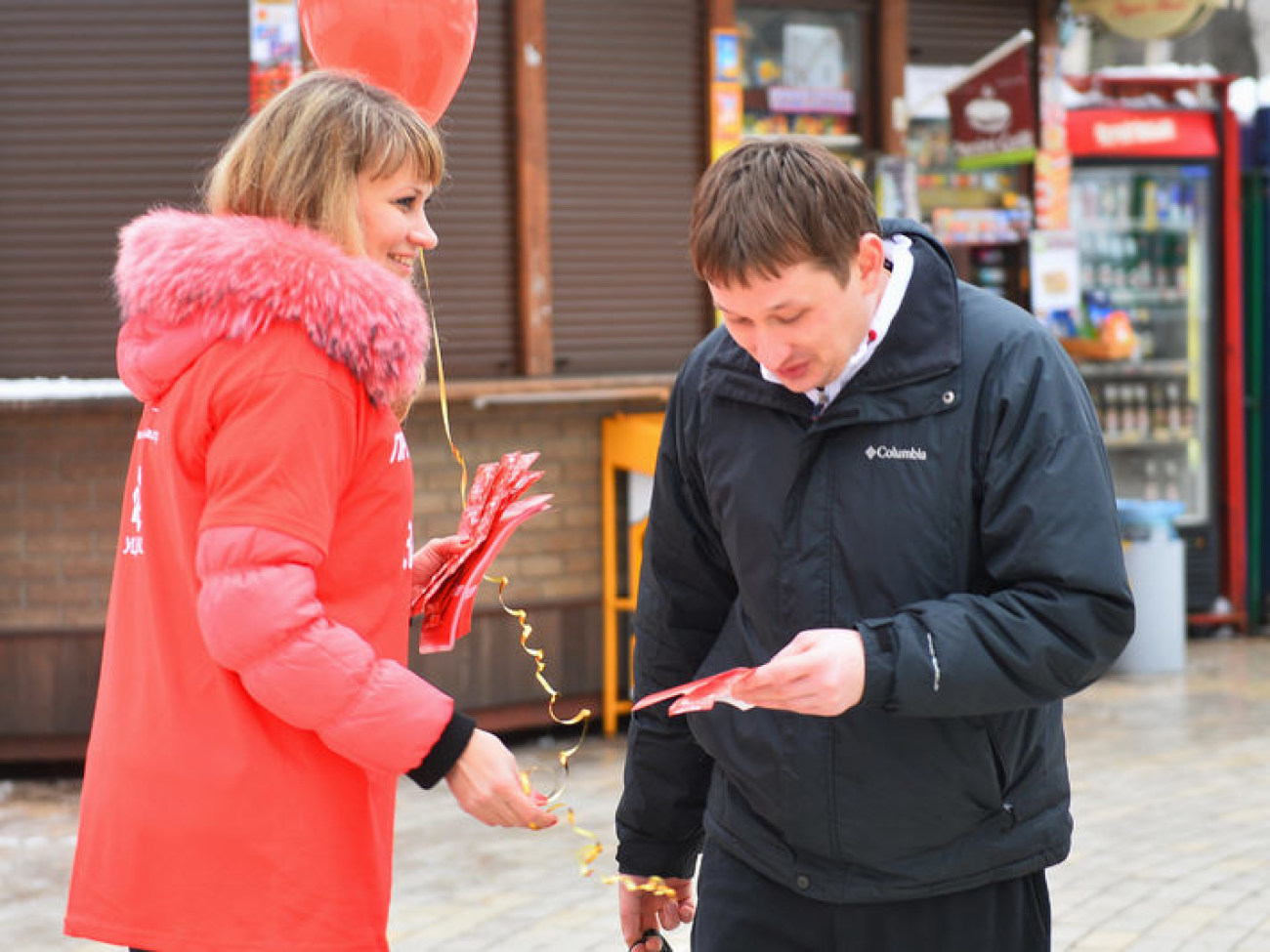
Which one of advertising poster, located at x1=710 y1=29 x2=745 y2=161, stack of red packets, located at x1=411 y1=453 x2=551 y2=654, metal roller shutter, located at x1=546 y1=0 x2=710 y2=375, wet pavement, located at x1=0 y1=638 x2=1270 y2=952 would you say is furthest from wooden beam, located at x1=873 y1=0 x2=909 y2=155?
stack of red packets, located at x1=411 y1=453 x2=551 y2=654

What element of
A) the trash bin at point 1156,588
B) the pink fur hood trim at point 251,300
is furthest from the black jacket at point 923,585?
the trash bin at point 1156,588

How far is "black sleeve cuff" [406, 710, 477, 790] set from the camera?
237cm

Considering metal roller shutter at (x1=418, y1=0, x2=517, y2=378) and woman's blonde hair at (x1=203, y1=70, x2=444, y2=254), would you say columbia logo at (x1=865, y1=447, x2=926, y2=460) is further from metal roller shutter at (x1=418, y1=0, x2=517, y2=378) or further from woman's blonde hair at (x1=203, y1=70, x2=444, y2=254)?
metal roller shutter at (x1=418, y1=0, x2=517, y2=378)

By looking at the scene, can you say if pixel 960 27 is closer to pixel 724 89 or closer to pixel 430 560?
pixel 724 89

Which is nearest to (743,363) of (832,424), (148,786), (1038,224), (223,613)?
(832,424)

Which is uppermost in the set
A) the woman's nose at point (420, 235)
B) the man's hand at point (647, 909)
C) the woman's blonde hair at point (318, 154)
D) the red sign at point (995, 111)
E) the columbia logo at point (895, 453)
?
the red sign at point (995, 111)

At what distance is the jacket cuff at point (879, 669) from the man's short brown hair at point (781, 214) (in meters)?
0.48

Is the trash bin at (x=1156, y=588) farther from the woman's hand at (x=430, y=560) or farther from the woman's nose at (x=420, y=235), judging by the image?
the woman's nose at (x=420, y=235)

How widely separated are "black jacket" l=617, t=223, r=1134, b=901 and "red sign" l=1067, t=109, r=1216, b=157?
7.96 metres

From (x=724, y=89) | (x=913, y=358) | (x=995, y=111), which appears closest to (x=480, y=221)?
(x=724, y=89)

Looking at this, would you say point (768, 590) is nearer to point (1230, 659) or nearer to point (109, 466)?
point (109, 466)

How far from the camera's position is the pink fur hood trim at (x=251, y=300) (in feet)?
7.81

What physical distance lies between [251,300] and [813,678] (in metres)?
0.92

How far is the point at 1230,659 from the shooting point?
9875 millimetres
